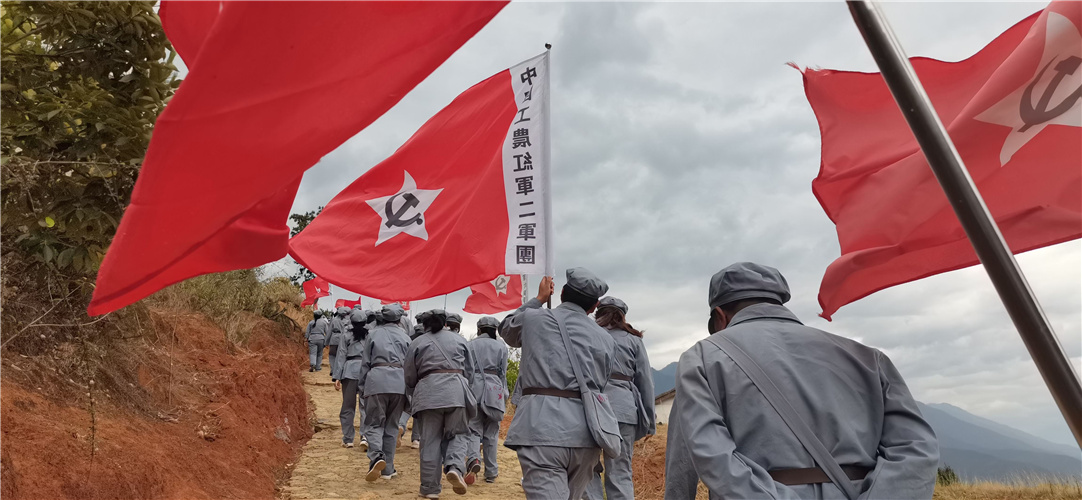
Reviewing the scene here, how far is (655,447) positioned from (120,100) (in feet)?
39.9

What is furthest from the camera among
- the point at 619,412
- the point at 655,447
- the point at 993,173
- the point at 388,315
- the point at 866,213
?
the point at 655,447

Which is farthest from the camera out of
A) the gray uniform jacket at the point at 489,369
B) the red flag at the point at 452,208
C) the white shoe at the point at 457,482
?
the gray uniform jacket at the point at 489,369

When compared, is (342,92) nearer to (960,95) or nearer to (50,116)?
(960,95)

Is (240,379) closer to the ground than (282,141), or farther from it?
closer to the ground

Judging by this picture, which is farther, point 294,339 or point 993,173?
point 294,339

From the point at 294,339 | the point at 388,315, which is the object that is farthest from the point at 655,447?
the point at 294,339

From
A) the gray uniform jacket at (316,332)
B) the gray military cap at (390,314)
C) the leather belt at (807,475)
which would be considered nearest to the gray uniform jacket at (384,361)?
the gray military cap at (390,314)

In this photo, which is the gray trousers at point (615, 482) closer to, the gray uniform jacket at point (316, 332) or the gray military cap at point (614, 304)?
the gray military cap at point (614, 304)

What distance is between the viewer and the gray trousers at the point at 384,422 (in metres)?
10.2

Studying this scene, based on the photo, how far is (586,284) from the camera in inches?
236

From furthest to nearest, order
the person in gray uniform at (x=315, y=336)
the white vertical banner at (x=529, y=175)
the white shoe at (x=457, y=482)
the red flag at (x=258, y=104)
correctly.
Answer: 1. the person in gray uniform at (x=315, y=336)
2. the white shoe at (x=457, y=482)
3. the white vertical banner at (x=529, y=175)
4. the red flag at (x=258, y=104)

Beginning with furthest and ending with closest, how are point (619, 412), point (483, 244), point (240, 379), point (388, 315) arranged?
point (240, 379) → point (388, 315) → point (619, 412) → point (483, 244)

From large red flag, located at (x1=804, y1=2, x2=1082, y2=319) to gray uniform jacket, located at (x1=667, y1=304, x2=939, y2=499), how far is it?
2.09 ft

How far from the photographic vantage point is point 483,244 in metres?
5.41
